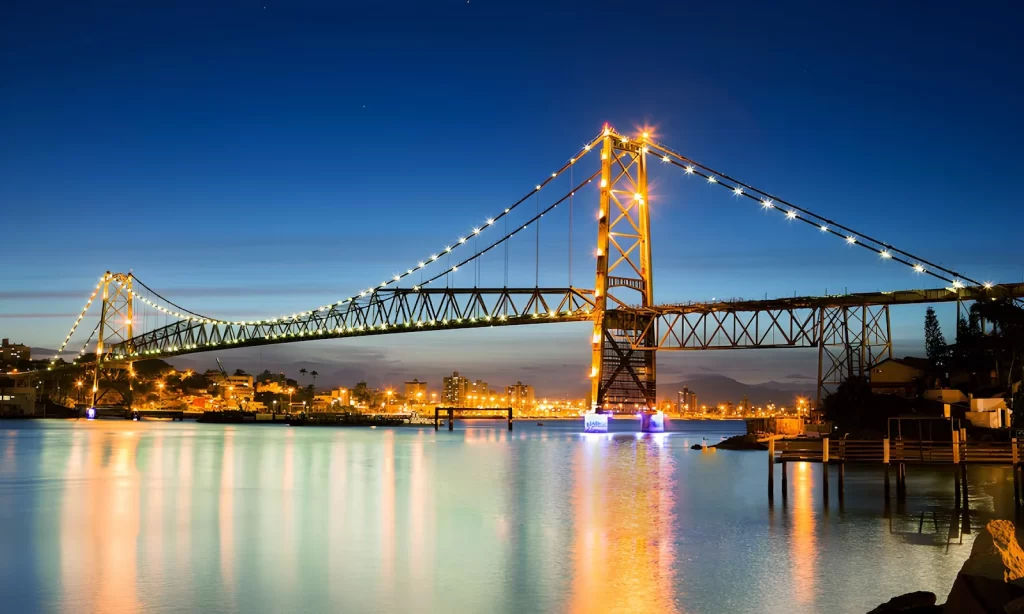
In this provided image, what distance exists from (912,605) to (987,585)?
123 cm

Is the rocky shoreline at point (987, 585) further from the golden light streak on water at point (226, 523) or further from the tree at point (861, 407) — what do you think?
the tree at point (861, 407)

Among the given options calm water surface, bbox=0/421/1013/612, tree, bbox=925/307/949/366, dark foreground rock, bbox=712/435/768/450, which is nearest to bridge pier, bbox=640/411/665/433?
dark foreground rock, bbox=712/435/768/450

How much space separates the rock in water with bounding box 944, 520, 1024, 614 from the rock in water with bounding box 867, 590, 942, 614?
1.73 ft

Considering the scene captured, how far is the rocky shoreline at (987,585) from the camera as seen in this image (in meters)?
8.52

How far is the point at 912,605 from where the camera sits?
9727 millimetres

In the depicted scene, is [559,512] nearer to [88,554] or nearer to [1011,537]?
[88,554]

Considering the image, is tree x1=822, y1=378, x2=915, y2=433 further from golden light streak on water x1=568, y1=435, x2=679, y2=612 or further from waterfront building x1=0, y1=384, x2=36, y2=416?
waterfront building x1=0, y1=384, x2=36, y2=416

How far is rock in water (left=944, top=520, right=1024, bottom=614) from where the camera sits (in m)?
8.54

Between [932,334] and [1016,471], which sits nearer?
[1016,471]

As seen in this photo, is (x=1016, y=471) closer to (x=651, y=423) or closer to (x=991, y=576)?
(x=991, y=576)

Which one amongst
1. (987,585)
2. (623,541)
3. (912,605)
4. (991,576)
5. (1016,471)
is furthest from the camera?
(1016,471)

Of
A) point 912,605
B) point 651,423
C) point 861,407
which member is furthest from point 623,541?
point 651,423

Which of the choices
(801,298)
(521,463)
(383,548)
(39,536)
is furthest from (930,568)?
(801,298)

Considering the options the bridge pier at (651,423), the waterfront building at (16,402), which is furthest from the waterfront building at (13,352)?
the bridge pier at (651,423)
